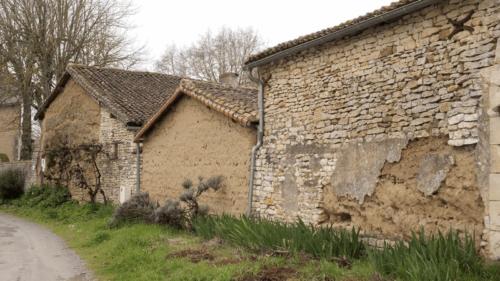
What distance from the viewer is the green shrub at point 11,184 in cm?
2266

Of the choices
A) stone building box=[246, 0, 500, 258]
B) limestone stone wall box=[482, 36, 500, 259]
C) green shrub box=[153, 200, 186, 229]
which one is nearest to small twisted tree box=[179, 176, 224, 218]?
green shrub box=[153, 200, 186, 229]

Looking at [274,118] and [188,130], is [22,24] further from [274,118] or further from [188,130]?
[274,118]

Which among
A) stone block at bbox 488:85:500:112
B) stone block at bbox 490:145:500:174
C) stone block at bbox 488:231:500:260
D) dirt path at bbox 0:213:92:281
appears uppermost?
stone block at bbox 488:85:500:112

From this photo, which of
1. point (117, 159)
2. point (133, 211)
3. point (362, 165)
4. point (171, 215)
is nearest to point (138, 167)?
point (117, 159)

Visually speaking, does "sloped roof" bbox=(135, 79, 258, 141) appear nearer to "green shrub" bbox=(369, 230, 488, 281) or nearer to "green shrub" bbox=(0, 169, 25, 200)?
"green shrub" bbox=(369, 230, 488, 281)

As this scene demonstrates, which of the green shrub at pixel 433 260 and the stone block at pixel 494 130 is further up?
the stone block at pixel 494 130

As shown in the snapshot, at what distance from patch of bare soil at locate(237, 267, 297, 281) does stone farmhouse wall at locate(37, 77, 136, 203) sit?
32.1ft

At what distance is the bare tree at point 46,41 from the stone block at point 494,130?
23.4m

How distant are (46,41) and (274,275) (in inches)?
910

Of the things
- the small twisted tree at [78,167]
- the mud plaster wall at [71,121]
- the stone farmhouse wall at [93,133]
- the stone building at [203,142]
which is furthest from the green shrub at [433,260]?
the mud plaster wall at [71,121]

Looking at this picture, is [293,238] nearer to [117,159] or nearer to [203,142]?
[203,142]

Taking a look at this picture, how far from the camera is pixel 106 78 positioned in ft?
66.0

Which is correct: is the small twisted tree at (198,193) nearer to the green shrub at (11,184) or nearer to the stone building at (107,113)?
the stone building at (107,113)

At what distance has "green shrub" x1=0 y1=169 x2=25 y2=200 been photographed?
74.3 ft
